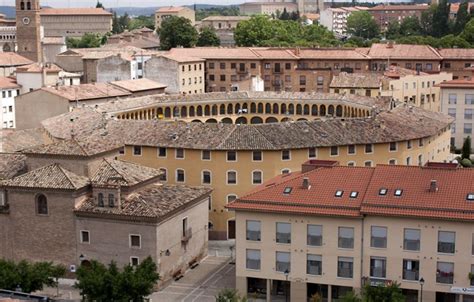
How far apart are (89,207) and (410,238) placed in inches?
844

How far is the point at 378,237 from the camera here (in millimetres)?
47688

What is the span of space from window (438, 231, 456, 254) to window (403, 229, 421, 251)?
1215 millimetres

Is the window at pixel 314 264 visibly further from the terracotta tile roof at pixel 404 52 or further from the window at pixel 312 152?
the terracotta tile roof at pixel 404 52

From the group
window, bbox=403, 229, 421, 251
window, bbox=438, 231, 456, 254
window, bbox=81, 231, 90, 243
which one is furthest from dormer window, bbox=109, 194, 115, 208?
window, bbox=438, 231, 456, 254

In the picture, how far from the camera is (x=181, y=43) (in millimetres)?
167500

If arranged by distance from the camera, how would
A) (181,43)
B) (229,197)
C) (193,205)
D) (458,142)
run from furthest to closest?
1. (181,43)
2. (458,142)
3. (229,197)
4. (193,205)

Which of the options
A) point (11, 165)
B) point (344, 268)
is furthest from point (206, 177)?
point (344, 268)

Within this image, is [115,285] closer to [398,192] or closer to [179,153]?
[398,192]

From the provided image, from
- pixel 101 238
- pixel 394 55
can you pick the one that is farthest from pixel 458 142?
pixel 101 238

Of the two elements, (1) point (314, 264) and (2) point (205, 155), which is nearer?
(1) point (314, 264)

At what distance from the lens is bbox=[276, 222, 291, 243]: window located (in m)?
49.4

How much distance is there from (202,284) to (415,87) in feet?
212

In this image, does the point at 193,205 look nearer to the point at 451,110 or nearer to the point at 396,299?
the point at 396,299

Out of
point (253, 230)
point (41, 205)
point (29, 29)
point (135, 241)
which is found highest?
point (29, 29)
